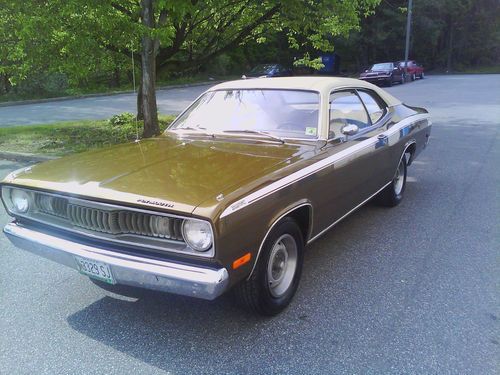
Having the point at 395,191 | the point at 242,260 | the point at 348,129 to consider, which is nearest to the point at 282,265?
the point at 242,260

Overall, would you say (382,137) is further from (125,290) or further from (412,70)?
(412,70)

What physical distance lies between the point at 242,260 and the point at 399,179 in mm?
3528

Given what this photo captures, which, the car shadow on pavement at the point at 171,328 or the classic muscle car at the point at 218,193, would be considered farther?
the car shadow on pavement at the point at 171,328

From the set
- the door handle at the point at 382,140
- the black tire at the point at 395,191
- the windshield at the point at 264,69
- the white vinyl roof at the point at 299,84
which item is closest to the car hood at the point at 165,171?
the white vinyl roof at the point at 299,84

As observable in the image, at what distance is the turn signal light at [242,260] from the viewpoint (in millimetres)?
2719

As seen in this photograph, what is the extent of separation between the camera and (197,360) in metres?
2.78

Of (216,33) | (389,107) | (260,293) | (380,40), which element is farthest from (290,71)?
(260,293)

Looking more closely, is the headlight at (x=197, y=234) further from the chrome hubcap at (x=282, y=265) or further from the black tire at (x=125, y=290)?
the black tire at (x=125, y=290)

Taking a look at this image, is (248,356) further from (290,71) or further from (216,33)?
(290,71)

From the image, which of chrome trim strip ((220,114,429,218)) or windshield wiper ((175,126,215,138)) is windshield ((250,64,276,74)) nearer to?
chrome trim strip ((220,114,429,218))

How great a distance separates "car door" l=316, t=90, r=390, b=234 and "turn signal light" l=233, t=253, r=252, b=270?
95 cm

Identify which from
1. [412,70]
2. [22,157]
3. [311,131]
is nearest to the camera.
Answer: [311,131]

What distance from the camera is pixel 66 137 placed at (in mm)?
10648

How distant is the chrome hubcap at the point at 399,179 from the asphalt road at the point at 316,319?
0.85 m
